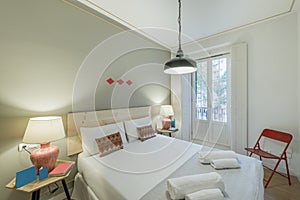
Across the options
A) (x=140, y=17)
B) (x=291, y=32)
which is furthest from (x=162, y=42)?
(x=291, y=32)

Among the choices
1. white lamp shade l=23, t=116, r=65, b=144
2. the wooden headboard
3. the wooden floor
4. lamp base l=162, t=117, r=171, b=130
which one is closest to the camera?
white lamp shade l=23, t=116, r=65, b=144

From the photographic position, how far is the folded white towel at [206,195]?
0.98m

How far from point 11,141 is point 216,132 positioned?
346 cm

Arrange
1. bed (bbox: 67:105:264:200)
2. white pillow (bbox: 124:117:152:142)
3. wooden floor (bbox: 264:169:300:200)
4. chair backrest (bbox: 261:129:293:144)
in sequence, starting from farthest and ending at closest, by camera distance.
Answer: white pillow (bbox: 124:117:152:142)
chair backrest (bbox: 261:129:293:144)
wooden floor (bbox: 264:169:300:200)
bed (bbox: 67:105:264:200)

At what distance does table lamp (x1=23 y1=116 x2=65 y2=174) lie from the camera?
4.58 ft

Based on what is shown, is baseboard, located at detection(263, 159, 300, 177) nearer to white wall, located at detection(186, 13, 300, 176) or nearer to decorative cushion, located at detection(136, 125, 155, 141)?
white wall, located at detection(186, 13, 300, 176)

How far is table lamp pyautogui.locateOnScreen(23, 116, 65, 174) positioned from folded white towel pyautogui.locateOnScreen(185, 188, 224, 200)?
1372 mm

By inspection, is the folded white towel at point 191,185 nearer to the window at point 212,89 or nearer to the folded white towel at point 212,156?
the folded white towel at point 212,156

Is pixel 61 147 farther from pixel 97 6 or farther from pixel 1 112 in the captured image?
pixel 97 6

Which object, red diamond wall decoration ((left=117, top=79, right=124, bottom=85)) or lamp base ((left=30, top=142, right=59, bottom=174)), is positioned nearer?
lamp base ((left=30, top=142, right=59, bottom=174))

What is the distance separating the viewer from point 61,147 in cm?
184

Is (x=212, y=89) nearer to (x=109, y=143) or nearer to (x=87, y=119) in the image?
(x=109, y=143)

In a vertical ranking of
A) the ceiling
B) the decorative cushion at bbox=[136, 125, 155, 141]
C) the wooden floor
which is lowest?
the wooden floor

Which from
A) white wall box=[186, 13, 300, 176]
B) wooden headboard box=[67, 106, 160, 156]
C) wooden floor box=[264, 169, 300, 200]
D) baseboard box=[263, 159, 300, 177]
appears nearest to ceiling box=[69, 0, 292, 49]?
white wall box=[186, 13, 300, 176]
